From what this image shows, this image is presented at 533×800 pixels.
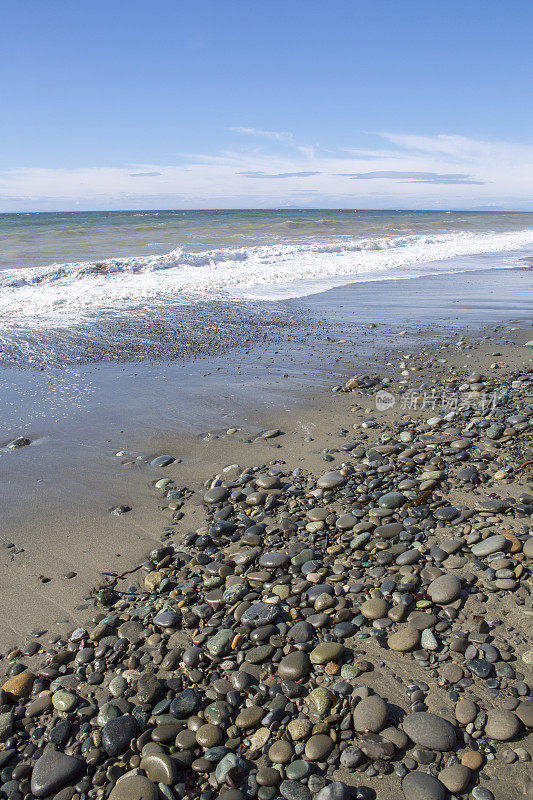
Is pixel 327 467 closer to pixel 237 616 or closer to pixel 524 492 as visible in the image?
pixel 524 492

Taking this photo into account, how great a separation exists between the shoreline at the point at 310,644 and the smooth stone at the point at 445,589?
17mm

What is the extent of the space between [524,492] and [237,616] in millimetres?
2444

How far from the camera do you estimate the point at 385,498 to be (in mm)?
4039

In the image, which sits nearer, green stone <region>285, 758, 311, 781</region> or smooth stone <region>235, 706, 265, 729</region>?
green stone <region>285, 758, 311, 781</region>

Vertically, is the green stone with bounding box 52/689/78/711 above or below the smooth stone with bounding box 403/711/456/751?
below

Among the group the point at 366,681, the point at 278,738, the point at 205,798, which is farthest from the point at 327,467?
the point at 205,798

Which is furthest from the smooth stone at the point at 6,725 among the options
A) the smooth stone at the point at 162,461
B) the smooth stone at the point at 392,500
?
the smooth stone at the point at 392,500

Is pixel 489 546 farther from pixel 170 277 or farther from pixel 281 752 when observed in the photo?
pixel 170 277

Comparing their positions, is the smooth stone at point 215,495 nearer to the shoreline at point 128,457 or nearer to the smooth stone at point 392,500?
the shoreline at point 128,457

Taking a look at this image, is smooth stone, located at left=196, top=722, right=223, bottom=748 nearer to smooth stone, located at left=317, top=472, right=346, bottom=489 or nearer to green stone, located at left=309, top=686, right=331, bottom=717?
green stone, located at left=309, top=686, right=331, bottom=717

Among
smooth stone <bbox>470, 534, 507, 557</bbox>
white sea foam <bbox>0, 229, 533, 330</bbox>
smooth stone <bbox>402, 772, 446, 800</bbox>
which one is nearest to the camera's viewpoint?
smooth stone <bbox>402, 772, 446, 800</bbox>

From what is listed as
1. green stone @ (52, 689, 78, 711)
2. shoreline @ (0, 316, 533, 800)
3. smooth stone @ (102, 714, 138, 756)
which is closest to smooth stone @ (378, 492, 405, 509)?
shoreline @ (0, 316, 533, 800)

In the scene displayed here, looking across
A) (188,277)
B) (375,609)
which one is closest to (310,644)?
(375,609)

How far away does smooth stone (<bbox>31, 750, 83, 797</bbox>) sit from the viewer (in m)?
2.17
